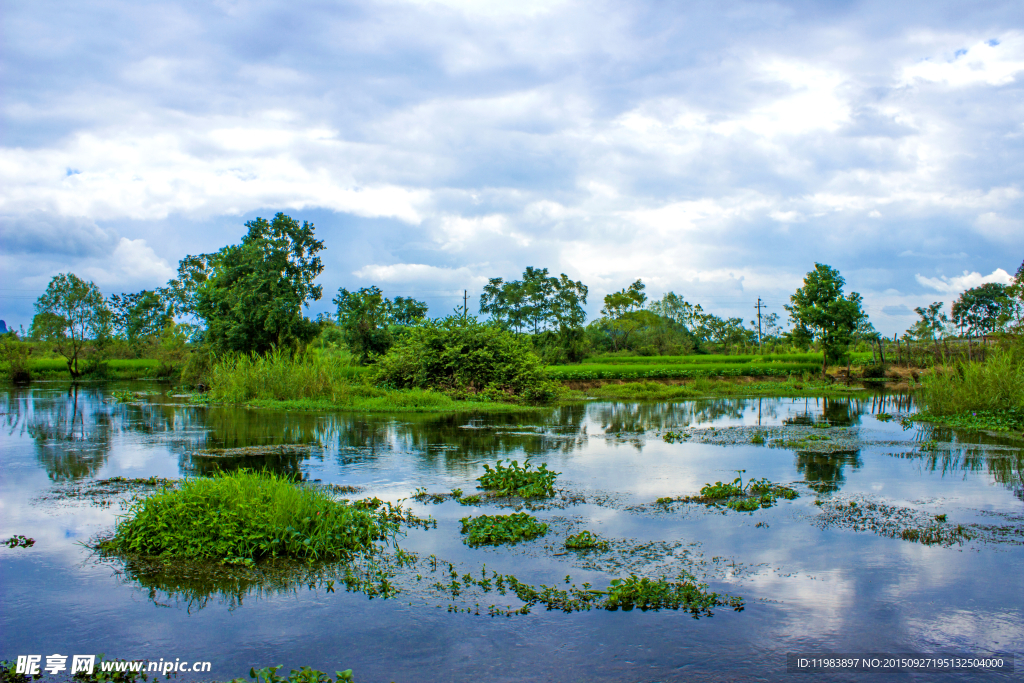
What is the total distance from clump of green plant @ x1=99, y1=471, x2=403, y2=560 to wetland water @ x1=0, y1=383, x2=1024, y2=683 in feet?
1.29

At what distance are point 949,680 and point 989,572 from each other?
2.32 m

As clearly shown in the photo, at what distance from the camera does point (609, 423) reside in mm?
18891

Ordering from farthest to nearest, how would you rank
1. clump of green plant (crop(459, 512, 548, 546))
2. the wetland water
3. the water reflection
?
the water reflection
clump of green plant (crop(459, 512, 548, 546))
the wetland water

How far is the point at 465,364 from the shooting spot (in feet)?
81.4

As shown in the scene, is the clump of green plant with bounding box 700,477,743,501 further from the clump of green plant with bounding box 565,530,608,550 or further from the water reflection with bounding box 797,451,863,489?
the clump of green plant with bounding box 565,530,608,550

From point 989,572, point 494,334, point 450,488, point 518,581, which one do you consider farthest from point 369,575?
point 494,334

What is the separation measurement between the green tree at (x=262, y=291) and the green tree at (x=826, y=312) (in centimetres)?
3058

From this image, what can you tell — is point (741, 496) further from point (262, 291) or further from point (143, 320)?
point (143, 320)

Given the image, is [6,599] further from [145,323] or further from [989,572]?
[145,323]

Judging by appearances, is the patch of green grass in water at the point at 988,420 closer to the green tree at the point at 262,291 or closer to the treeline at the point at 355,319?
the treeline at the point at 355,319

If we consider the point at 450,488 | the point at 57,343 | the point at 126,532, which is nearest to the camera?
the point at 126,532

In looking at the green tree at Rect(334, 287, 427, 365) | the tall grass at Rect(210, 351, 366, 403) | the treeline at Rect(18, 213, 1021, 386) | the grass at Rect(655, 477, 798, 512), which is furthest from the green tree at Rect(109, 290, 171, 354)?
the grass at Rect(655, 477, 798, 512)

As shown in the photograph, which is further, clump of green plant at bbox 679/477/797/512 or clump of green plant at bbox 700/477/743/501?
clump of green plant at bbox 700/477/743/501

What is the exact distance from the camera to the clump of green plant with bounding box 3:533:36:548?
6602 millimetres
